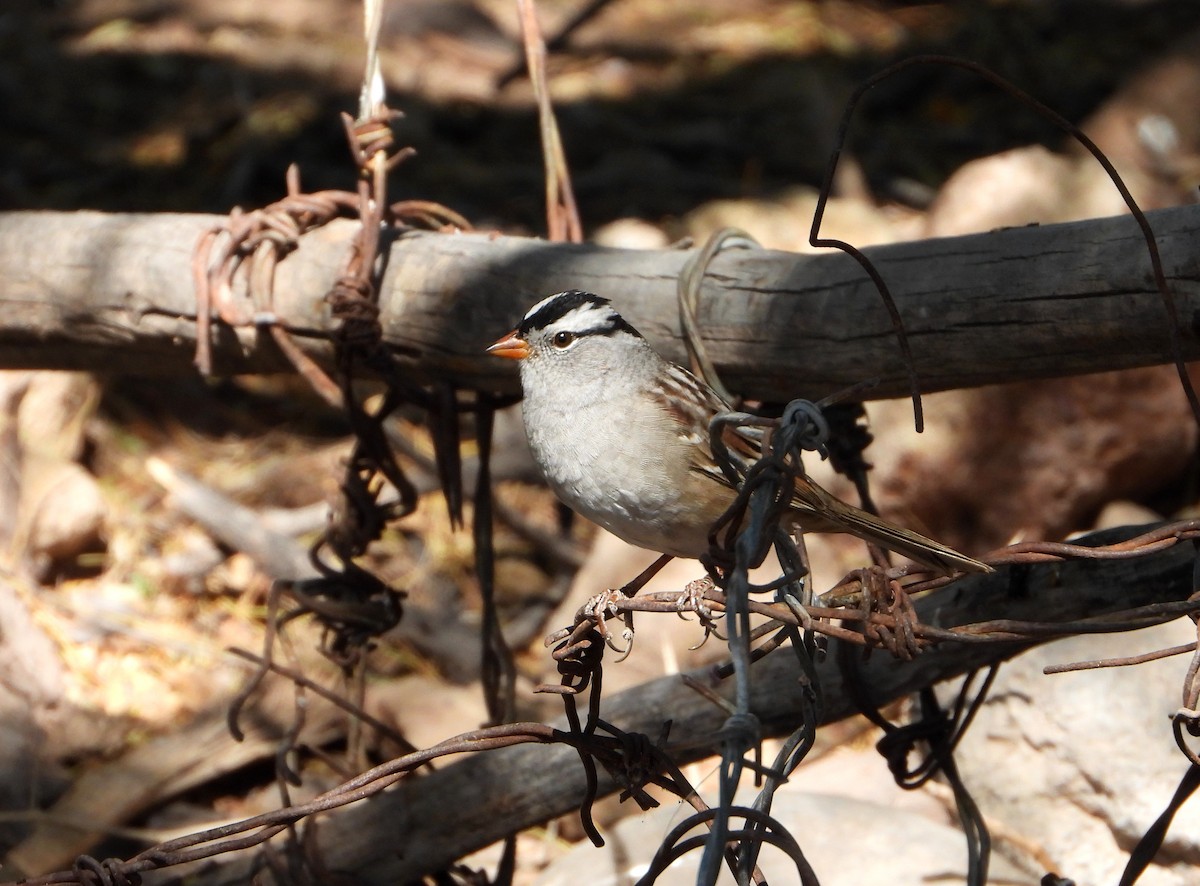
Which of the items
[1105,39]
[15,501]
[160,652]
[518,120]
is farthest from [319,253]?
[1105,39]

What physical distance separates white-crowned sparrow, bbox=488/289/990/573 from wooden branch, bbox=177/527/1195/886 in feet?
0.85

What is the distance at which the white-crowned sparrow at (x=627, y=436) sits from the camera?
7.86 feet

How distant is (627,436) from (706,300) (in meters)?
0.31

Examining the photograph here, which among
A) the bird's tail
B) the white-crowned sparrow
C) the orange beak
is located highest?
the orange beak

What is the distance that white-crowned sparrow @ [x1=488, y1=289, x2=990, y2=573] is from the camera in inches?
94.3

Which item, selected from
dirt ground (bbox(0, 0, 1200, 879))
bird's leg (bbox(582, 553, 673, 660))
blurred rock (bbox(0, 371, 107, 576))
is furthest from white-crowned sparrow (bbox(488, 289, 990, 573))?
blurred rock (bbox(0, 371, 107, 576))

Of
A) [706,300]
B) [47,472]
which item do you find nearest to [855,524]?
[706,300]

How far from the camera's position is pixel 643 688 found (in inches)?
105

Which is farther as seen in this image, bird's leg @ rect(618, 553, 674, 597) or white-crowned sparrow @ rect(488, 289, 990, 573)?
white-crowned sparrow @ rect(488, 289, 990, 573)

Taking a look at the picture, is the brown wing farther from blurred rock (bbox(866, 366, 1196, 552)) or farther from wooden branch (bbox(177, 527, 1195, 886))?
blurred rock (bbox(866, 366, 1196, 552))

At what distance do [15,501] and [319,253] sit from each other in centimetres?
240

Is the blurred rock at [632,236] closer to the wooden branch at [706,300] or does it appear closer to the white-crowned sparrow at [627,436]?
the wooden branch at [706,300]

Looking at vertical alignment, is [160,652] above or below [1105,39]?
below

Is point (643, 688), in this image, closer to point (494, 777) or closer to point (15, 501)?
point (494, 777)
